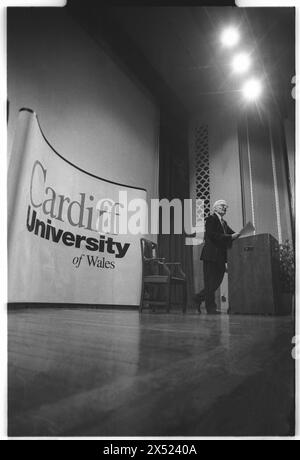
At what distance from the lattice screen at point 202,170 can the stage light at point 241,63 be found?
37 centimetres

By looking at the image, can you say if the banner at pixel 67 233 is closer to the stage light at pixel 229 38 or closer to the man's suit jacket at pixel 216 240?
the man's suit jacket at pixel 216 240

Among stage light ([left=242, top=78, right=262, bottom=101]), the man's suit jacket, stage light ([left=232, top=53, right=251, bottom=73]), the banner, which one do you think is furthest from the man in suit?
the banner

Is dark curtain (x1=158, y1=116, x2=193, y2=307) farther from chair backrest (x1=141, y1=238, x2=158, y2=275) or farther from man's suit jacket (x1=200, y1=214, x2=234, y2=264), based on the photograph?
man's suit jacket (x1=200, y1=214, x2=234, y2=264)

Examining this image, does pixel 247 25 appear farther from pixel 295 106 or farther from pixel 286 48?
pixel 295 106

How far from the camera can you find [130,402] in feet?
0.92

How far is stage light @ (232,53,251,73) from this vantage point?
165 centimetres

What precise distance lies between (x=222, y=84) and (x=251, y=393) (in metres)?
1.80

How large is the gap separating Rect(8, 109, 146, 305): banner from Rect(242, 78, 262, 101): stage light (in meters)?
1.28

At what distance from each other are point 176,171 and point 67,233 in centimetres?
118

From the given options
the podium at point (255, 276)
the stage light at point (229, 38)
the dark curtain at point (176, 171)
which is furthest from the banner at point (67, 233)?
the stage light at point (229, 38)

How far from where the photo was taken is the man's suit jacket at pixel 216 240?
6.55 feet

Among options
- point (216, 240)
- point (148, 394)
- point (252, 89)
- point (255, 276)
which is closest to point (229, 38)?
point (252, 89)

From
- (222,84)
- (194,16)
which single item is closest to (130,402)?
(194,16)

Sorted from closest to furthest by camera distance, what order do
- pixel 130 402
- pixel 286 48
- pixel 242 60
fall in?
pixel 130 402
pixel 286 48
pixel 242 60
